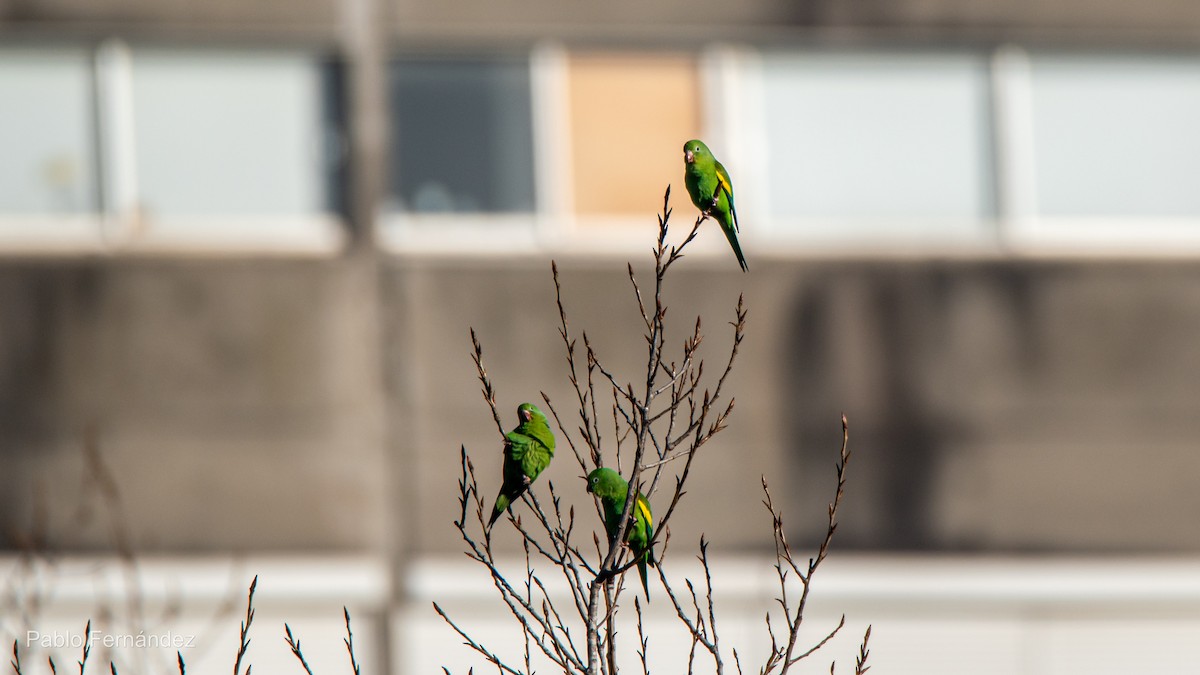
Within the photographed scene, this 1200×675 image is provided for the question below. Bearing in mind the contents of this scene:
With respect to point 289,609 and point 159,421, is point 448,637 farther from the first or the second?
point 159,421

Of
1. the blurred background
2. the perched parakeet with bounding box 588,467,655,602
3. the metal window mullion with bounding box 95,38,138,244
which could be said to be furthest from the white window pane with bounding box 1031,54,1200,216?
A: the perched parakeet with bounding box 588,467,655,602

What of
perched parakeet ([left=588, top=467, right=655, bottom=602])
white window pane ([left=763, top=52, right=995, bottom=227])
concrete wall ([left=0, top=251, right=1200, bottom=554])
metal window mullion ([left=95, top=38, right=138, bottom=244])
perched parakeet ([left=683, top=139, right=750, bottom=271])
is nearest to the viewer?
perched parakeet ([left=588, top=467, right=655, bottom=602])

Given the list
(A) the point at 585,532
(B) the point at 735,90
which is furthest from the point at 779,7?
(A) the point at 585,532

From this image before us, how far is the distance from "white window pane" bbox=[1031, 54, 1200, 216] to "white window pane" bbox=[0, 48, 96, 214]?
5551mm

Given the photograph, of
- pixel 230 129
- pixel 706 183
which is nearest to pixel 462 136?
pixel 230 129

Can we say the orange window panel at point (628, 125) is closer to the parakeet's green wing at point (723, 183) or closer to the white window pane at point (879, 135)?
the white window pane at point (879, 135)

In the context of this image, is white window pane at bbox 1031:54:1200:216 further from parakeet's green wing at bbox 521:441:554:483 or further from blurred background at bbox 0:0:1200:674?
parakeet's green wing at bbox 521:441:554:483

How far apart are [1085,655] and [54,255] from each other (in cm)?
615

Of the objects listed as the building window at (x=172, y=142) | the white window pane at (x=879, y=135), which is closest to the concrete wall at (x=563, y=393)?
the building window at (x=172, y=142)

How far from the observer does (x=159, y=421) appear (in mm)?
7305

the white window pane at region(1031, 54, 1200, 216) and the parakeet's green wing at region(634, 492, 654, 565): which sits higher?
the white window pane at region(1031, 54, 1200, 216)

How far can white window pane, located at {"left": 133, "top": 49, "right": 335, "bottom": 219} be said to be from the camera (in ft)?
24.8

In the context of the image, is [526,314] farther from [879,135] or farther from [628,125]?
[879,135]

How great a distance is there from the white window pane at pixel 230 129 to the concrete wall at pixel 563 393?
488mm
